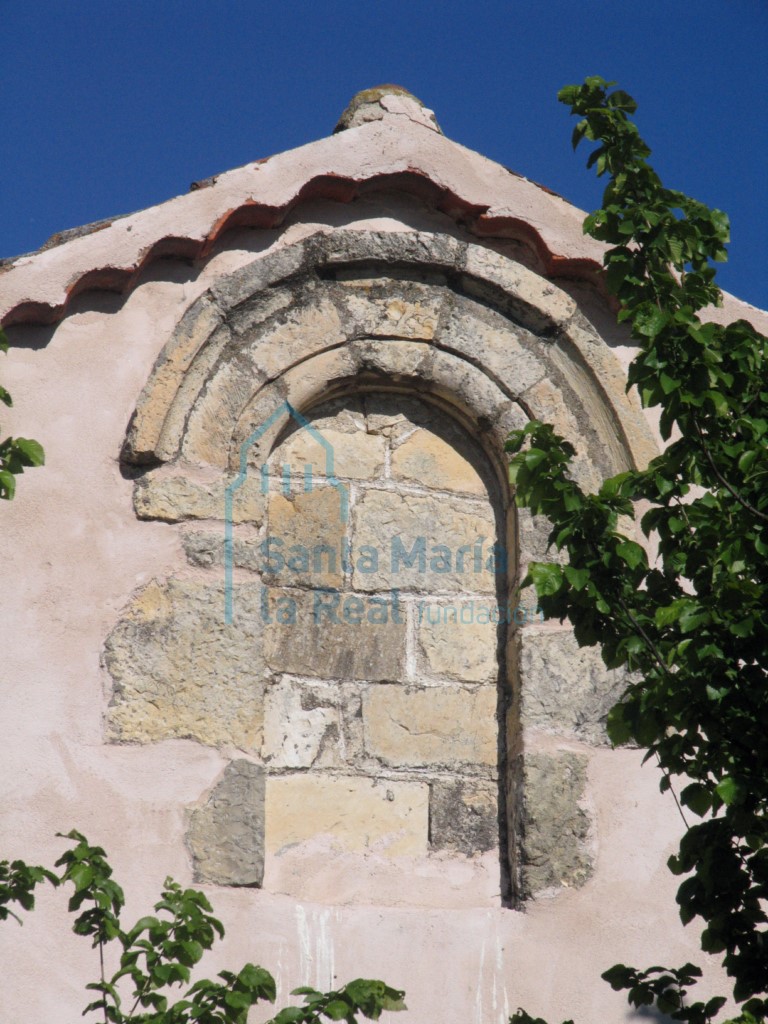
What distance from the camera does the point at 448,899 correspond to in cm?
418

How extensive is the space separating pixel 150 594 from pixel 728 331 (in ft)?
5.95

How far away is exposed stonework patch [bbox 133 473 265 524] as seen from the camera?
416 centimetres

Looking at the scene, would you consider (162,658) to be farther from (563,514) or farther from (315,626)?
(563,514)

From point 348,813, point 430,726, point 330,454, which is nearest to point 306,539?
point 330,454

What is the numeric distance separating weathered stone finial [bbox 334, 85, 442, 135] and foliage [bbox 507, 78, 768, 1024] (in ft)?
5.41

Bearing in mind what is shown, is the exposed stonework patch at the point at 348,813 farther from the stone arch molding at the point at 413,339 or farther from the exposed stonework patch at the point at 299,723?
the stone arch molding at the point at 413,339

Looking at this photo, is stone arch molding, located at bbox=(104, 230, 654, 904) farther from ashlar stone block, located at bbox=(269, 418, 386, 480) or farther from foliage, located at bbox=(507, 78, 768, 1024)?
foliage, located at bbox=(507, 78, 768, 1024)

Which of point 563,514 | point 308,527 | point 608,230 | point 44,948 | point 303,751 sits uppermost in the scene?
point 608,230

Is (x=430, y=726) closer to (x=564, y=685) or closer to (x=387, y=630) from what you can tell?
(x=387, y=630)

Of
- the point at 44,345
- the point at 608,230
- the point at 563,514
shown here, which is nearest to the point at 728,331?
the point at 608,230

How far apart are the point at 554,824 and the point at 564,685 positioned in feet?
1.33

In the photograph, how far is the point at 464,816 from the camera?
429 cm

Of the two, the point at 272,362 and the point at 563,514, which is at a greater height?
the point at 272,362

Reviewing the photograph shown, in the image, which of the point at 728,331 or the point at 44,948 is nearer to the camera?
the point at 728,331
